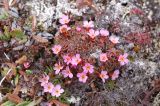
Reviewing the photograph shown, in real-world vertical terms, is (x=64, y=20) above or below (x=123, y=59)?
above

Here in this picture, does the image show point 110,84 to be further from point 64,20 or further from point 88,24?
point 64,20

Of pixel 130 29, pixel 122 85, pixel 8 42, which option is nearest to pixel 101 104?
pixel 122 85

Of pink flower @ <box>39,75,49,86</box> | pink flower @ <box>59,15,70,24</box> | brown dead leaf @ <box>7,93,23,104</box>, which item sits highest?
pink flower @ <box>59,15,70,24</box>

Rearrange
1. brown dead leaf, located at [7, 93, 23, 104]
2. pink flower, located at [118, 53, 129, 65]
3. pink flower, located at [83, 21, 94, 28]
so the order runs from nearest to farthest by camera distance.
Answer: brown dead leaf, located at [7, 93, 23, 104] → pink flower, located at [118, 53, 129, 65] → pink flower, located at [83, 21, 94, 28]

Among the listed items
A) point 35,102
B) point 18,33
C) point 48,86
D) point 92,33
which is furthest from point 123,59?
point 18,33

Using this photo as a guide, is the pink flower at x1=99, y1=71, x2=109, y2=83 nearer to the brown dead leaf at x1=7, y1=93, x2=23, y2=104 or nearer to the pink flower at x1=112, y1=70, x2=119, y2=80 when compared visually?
the pink flower at x1=112, y1=70, x2=119, y2=80

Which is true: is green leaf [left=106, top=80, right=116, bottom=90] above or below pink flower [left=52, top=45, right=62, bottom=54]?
below

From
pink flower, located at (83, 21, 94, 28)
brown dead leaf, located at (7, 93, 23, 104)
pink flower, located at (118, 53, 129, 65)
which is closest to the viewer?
brown dead leaf, located at (7, 93, 23, 104)

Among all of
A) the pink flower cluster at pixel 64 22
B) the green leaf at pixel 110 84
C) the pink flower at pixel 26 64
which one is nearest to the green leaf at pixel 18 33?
the pink flower at pixel 26 64

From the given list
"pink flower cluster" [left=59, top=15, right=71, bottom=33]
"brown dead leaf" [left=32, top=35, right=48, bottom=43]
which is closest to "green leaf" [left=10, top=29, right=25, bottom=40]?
"brown dead leaf" [left=32, top=35, right=48, bottom=43]

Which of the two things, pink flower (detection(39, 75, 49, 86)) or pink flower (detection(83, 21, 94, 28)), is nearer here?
pink flower (detection(39, 75, 49, 86))
